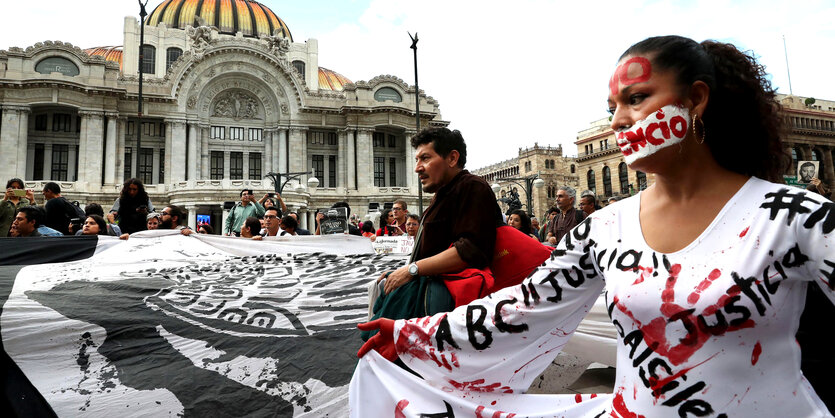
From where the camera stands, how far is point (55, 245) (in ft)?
15.0

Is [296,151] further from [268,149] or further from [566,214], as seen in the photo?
[566,214]

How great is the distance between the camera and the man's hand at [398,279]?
229 centimetres

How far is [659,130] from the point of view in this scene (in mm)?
1315

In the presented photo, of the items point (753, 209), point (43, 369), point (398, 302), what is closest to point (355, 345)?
point (398, 302)

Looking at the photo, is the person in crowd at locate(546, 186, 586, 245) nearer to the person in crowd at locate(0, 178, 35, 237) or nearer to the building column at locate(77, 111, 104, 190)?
the person in crowd at locate(0, 178, 35, 237)

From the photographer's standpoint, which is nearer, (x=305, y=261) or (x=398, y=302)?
(x=398, y=302)

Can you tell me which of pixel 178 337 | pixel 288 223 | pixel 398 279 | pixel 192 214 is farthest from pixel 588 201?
pixel 192 214

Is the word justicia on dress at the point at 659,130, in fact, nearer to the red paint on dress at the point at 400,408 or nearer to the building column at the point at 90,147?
the red paint on dress at the point at 400,408

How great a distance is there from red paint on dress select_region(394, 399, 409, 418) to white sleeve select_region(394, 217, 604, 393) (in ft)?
0.40

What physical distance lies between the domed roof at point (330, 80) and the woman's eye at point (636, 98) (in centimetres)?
5009

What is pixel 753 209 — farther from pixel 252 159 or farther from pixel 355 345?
pixel 252 159

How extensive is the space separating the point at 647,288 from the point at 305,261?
417 centimetres

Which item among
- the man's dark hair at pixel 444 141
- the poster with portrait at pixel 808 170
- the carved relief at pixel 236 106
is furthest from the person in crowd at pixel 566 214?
the carved relief at pixel 236 106

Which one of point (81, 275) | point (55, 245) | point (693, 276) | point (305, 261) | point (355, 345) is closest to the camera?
point (693, 276)
